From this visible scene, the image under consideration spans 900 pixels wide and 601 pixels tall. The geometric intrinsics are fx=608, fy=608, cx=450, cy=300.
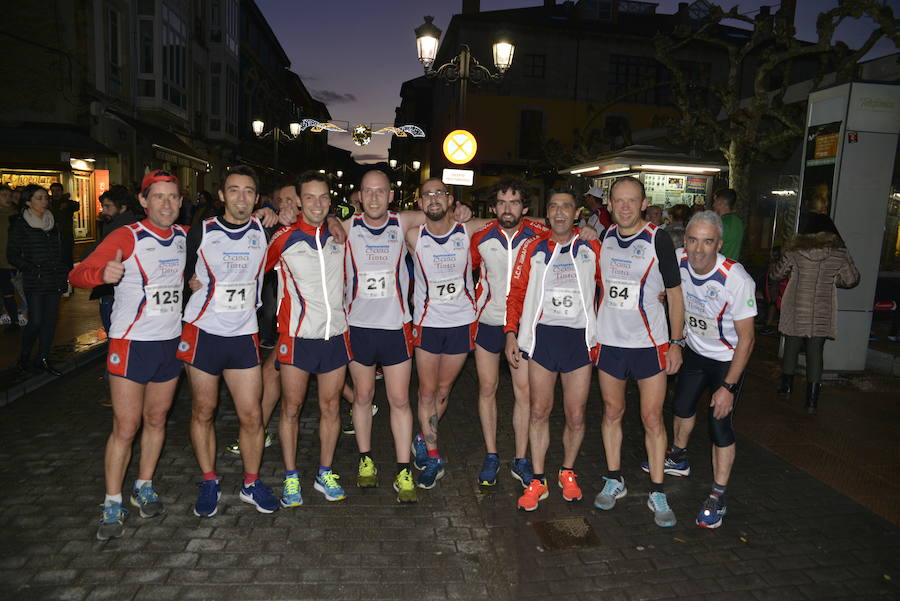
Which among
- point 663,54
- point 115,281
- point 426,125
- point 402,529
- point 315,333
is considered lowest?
point 402,529

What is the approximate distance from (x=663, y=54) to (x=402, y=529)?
50.4ft

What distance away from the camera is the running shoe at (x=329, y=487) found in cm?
429

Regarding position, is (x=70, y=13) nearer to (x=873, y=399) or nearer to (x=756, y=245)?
(x=873, y=399)

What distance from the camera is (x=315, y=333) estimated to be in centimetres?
409

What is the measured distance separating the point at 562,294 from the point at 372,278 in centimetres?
133

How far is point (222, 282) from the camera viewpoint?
3883 millimetres

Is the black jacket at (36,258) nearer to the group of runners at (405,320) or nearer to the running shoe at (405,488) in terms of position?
the group of runners at (405,320)

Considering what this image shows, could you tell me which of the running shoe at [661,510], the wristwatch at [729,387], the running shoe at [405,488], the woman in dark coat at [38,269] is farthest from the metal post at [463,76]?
the running shoe at [661,510]

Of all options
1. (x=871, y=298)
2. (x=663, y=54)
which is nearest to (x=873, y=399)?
(x=871, y=298)

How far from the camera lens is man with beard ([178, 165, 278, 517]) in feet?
12.7

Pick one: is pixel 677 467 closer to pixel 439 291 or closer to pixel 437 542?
pixel 437 542

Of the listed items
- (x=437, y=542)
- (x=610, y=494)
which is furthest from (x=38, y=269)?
(x=610, y=494)

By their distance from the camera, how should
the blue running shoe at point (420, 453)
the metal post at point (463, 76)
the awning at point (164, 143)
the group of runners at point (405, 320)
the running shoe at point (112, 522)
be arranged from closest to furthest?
1. the running shoe at point (112, 522)
2. the group of runners at point (405, 320)
3. the blue running shoe at point (420, 453)
4. the metal post at point (463, 76)
5. the awning at point (164, 143)

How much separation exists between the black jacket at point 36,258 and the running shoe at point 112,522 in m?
4.41
